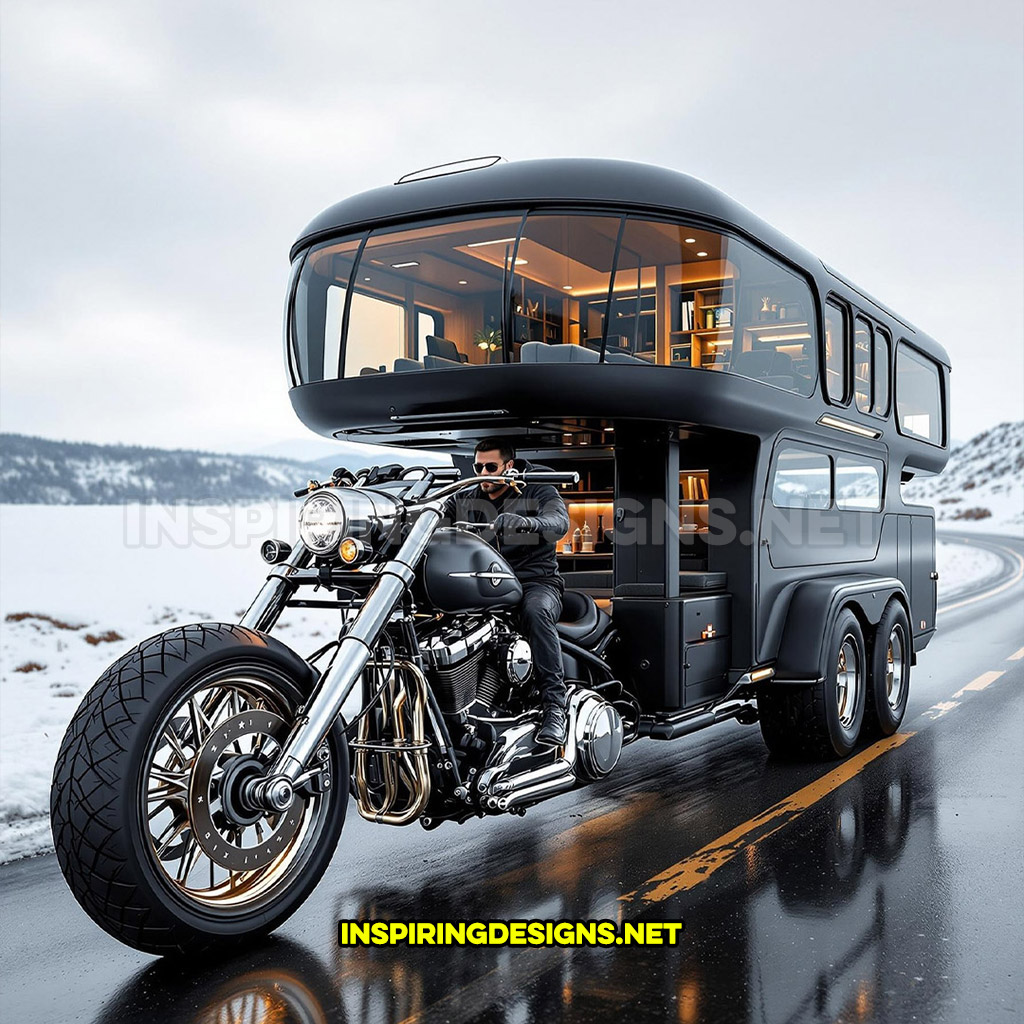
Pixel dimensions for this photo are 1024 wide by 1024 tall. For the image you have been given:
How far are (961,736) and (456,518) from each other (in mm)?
4550

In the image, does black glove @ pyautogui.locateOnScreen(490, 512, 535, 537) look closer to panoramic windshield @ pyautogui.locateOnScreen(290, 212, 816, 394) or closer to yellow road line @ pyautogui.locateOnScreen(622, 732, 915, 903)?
panoramic windshield @ pyautogui.locateOnScreen(290, 212, 816, 394)

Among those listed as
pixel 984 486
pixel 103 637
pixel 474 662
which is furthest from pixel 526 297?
pixel 984 486

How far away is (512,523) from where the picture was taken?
4910 mm

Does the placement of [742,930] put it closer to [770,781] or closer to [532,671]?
[532,671]

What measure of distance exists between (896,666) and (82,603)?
12.0m

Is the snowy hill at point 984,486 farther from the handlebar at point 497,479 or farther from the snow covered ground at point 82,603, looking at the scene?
the handlebar at point 497,479

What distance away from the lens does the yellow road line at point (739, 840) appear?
15.5ft

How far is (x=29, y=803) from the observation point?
587 cm

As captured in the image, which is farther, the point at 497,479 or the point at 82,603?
the point at 82,603

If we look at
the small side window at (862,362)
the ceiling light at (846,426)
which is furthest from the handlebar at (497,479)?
the small side window at (862,362)

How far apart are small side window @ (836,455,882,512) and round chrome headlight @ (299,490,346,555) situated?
4698mm

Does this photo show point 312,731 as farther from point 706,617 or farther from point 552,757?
point 706,617

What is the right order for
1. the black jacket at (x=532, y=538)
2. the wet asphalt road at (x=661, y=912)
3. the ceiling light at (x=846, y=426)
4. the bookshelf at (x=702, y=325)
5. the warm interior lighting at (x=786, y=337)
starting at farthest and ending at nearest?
the ceiling light at (x=846, y=426) < the warm interior lighting at (x=786, y=337) < the bookshelf at (x=702, y=325) < the black jacket at (x=532, y=538) < the wet asphalt road at (x=661, y=912)

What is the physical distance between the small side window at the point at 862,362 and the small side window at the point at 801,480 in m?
0.72
